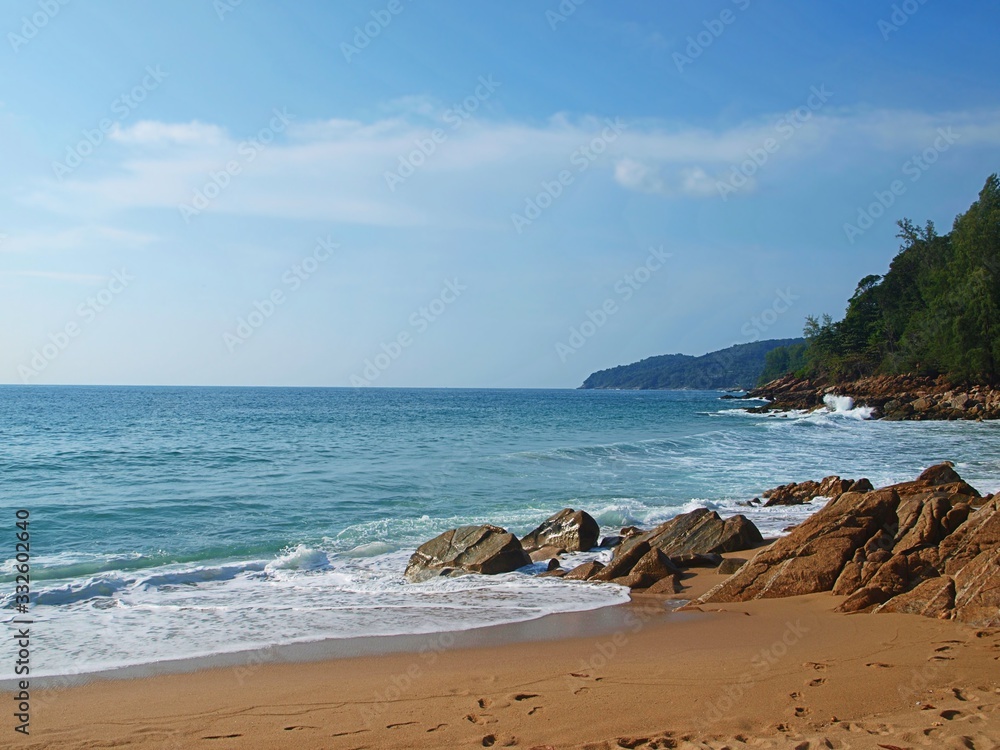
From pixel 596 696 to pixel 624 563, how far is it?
6.11 m

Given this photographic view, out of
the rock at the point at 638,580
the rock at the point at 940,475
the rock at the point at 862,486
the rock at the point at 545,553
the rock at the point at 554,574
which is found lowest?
the rock at the point at 545,553

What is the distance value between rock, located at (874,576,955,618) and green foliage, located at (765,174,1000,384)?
56003 mm

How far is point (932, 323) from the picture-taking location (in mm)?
63188

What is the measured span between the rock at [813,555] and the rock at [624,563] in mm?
1938

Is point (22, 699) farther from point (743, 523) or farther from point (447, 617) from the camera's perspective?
point (743, 523)

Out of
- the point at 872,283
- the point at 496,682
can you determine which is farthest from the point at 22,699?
the point at 872,283

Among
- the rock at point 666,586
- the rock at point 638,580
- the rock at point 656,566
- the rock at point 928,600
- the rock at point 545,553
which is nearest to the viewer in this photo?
the rock at point 928,600

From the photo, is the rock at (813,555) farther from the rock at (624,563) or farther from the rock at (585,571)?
the rock at (585,571)

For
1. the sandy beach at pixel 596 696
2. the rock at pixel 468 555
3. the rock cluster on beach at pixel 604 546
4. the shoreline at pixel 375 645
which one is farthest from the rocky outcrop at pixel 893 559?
the rock at pixel 468 555

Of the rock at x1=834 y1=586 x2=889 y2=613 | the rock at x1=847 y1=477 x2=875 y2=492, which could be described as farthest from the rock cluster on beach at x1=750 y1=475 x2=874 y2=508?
the rock at x1=834 y1=586 x2=889 y2=613

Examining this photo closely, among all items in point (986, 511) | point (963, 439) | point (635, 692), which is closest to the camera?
point (635, 692)

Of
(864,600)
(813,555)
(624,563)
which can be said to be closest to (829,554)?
(813,555)

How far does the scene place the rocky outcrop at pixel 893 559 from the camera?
892 centimetres

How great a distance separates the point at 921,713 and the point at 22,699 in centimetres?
847
